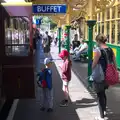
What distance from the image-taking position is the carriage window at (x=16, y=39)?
838 centimetres

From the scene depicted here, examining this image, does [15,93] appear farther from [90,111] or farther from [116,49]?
[116,49]

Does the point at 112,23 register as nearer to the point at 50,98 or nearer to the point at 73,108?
the point at 73,108

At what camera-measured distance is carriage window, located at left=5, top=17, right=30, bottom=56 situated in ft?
27.5

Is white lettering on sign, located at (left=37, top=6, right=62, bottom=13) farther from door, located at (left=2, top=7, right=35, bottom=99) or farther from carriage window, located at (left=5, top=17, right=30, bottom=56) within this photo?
door, located at (left=2, top=7, right=35, bottom=99)

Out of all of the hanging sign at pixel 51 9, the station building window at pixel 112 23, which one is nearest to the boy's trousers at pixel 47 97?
the hanging sign at pixel 51 9

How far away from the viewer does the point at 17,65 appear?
8227 mm

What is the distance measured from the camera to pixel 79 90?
1137cm

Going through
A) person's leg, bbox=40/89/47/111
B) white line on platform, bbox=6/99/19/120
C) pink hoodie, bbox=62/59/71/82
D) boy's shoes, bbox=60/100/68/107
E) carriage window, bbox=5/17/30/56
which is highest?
→ carriage window, bbox=5/17/30/56

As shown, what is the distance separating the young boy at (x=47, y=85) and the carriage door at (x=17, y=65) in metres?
0.30

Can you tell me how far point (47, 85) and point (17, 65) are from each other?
77 centimetres

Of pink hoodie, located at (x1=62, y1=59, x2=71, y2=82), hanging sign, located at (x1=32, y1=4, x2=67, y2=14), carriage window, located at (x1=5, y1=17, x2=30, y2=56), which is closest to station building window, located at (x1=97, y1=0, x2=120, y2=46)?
hanging sign, located at (x1=32, y1=4, x2=67, y2=14)

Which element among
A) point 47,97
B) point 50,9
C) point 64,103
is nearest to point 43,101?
point 47,97

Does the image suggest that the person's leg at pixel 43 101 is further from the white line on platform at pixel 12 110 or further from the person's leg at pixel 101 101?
the person's leg at pixel 101 101

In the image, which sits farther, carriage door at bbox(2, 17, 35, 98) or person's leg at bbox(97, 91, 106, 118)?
carriage door at bbox(2, 17, 35, 98)
